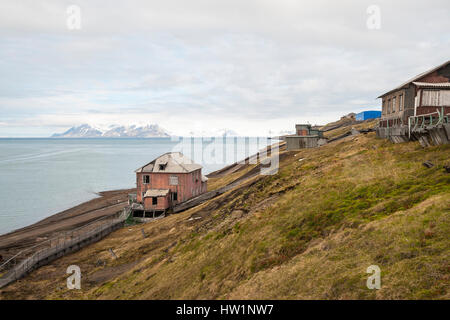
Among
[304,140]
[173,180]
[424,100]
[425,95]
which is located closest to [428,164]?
[424,100]

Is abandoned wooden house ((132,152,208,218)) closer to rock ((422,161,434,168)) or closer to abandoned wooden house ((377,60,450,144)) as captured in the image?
abandoned wooden house ((377,60,450,144))

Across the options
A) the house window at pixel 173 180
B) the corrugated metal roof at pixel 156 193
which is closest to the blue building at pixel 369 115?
the house window at pixel 173 180

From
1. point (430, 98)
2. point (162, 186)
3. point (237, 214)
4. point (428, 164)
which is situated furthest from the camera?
point (162, 186)

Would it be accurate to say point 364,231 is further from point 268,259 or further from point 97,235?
point 97,235

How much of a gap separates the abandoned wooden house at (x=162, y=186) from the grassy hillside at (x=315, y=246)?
49.0 ft

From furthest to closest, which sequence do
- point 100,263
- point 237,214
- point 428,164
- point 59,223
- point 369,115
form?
point 369,115
point 59,223
point 100,263
point 237,214
point 428,164

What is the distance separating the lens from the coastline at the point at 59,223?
40594mm

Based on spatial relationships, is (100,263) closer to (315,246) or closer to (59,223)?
(315,246)

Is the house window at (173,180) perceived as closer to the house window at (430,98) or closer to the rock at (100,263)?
the rock at (100,263)

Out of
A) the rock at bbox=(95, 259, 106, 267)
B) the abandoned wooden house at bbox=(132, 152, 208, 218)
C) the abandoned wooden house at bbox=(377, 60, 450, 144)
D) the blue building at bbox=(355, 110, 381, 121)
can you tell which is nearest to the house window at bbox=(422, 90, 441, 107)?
the abandoned wooden house at bbox=(377, 60, 450, 144)

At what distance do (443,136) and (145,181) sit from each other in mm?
39040

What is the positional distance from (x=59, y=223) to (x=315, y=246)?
170 feet

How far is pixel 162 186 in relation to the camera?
152 feet

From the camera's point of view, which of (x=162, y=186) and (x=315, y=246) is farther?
(x=162, y=186)
